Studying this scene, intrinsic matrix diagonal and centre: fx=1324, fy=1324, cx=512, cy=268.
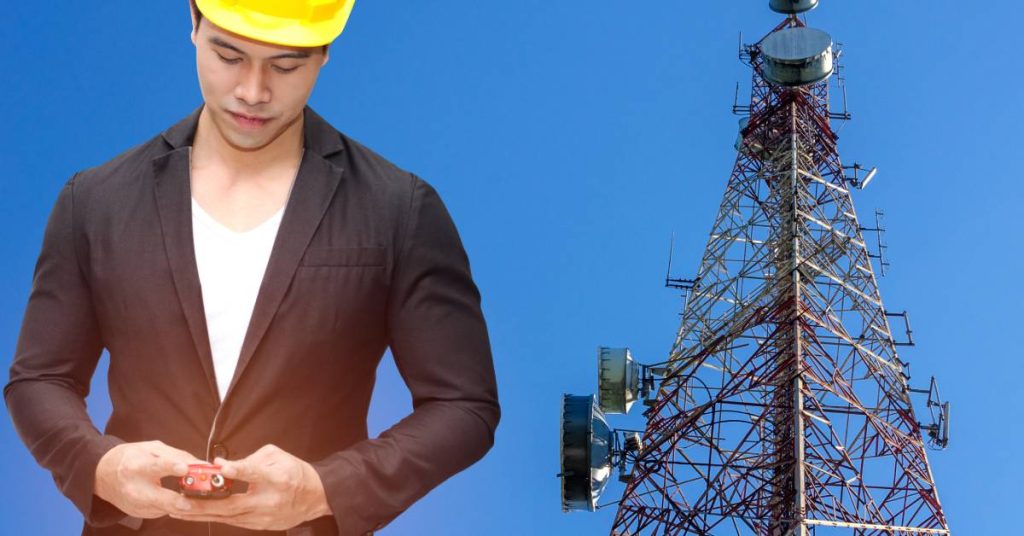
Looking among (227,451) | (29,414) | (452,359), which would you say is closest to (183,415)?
(227,451)

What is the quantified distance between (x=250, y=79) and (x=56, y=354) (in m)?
Answer: 1.31

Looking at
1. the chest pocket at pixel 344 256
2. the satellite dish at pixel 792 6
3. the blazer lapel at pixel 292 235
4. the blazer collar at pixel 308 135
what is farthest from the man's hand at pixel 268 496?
the satellite dish at pixel 792 6

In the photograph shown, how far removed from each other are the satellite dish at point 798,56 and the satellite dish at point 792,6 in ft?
14.6

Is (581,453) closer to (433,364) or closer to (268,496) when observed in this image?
(433,364)

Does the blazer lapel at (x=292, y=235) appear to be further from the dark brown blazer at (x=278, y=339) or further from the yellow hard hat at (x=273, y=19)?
the yellow hard hat at (x=273, y=19)

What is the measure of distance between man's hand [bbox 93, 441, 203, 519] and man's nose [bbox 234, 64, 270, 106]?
4.24ft

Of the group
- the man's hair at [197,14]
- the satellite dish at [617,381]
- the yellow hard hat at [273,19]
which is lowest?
the yellow hard hat at [273,19]

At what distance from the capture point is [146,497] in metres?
4.61

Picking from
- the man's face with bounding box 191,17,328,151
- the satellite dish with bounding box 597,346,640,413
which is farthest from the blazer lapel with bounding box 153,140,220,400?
the satellite dish with bounding box 597,346,640,413

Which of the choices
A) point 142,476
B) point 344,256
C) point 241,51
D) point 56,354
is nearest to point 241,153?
point 241,51

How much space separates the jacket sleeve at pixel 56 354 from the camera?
4.95 m

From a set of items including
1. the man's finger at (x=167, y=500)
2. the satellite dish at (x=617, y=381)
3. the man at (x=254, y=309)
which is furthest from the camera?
the satellite dish at (x=617, y=381)

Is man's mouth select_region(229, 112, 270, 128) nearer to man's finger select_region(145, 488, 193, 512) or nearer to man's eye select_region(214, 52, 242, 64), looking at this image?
man's eye select_region(214, 52, 242, 64)

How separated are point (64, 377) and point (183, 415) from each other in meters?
0.51
